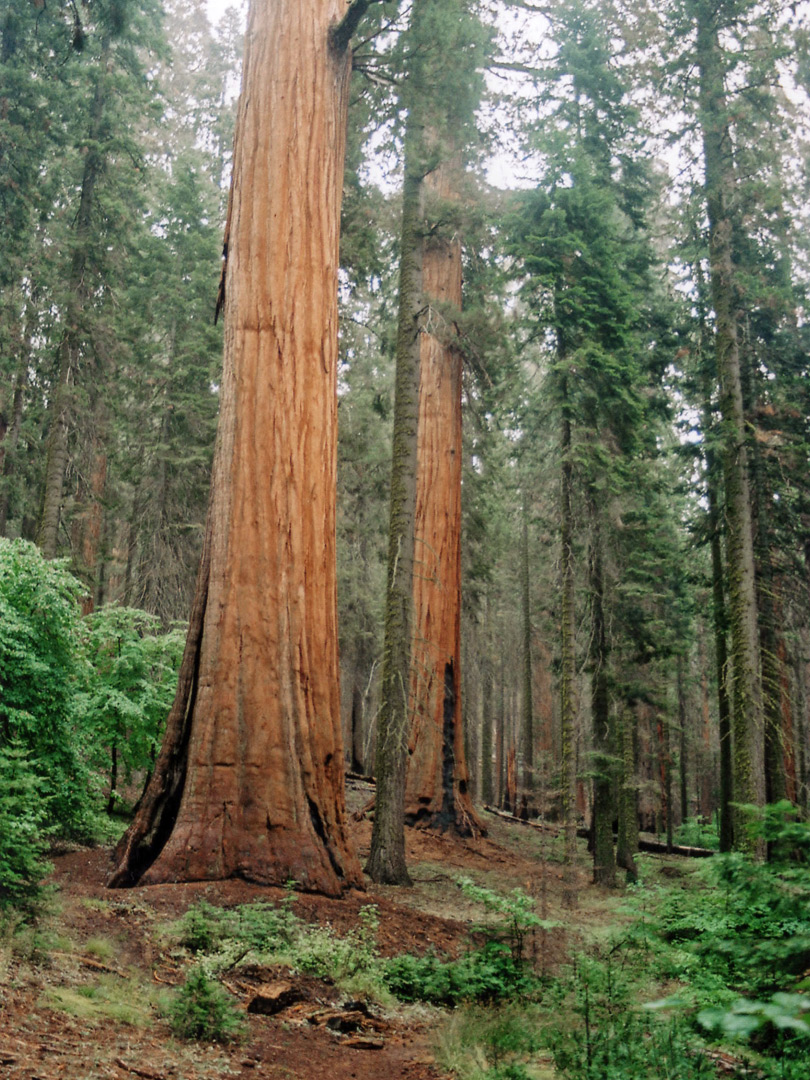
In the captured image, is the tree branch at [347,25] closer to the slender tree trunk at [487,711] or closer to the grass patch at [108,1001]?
the grass patch at [108,1001]

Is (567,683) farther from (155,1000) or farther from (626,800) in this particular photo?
(155,1000)

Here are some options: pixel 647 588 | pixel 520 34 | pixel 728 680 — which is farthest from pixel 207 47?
pixel 728 680

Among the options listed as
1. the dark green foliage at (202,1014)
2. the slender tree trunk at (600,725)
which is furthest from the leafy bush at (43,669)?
the slender tree trunk at (600,725)

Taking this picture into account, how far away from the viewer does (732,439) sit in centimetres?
1240

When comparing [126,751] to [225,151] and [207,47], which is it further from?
[207,47]

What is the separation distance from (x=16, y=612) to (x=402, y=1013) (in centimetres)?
467

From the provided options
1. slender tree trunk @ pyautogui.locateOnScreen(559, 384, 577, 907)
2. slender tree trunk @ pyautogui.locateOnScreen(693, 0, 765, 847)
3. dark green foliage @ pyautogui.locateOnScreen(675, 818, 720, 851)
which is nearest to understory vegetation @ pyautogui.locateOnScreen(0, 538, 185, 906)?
slender tree trunk @ pyautogui.locateOnScreen(559, 384, 577, 907)

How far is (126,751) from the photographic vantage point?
1066 cm

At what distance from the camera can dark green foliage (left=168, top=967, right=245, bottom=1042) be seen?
4.40 m

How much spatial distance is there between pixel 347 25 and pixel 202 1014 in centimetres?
907

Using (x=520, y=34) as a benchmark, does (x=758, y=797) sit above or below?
below

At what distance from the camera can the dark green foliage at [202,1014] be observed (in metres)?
4.40

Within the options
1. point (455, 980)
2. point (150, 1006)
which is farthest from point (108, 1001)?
point (455, 980)

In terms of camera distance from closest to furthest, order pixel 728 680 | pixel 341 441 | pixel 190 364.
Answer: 1. pixel 728 680
2. pixel 190 364
3. pixel 341 441
